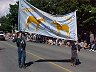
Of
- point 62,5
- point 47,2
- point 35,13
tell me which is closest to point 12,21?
point 47,2

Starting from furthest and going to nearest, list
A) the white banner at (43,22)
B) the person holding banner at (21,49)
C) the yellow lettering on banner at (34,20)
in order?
the yellow lettering on banner at (34,20) → the white banner at (43,22) → the person holding banner at (21,49)

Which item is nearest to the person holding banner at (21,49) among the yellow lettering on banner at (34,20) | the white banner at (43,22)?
the white banner at (43,22)

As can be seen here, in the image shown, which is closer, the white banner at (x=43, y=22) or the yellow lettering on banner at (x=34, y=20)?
the white banner at (x=43, y=22)

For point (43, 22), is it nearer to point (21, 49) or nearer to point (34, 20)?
point (34, 20)

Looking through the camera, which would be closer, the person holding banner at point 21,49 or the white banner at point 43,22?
the person holding banner at point 21,49

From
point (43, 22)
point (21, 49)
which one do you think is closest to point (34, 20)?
point (43, 22)

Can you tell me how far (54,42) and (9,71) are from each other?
3482 centimetres

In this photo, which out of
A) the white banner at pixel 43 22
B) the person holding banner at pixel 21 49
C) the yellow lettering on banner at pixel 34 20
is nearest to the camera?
the person holding banner at pixel 21 49

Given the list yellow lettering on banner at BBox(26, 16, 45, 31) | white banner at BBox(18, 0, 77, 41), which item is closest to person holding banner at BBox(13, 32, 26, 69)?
white banner at BBox(18, 0, 77, 41)

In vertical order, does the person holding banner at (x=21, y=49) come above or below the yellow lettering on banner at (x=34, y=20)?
below

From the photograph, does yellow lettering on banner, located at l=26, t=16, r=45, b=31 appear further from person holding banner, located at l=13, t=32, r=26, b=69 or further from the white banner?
person holding banner, located at l=13, t=32, r=26, b=69

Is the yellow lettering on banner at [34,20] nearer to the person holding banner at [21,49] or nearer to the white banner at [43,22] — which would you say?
the white banner at [43,22]

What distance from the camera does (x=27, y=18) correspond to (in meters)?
18.6

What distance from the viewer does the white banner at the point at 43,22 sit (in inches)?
715
